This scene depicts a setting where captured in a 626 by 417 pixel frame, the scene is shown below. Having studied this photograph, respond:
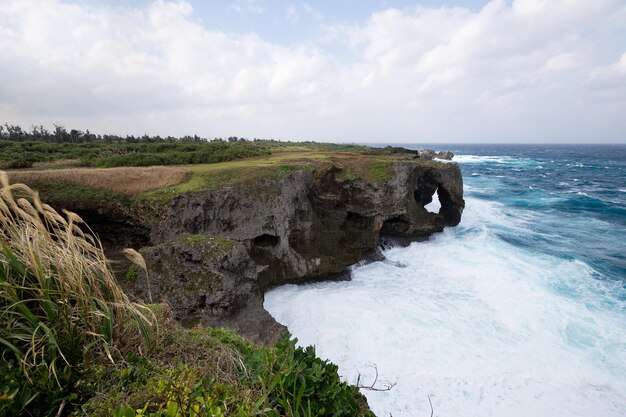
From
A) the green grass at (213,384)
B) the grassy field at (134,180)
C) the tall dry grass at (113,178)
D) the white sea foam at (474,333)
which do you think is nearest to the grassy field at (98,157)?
the grassy field at (134,180)

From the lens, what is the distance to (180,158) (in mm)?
26938

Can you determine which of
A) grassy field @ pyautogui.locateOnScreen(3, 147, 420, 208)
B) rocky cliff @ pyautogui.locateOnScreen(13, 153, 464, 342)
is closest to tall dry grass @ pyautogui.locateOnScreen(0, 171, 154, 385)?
rocky cliff @ pyautogui.locateOnScreen(13, 153, 464, 342)

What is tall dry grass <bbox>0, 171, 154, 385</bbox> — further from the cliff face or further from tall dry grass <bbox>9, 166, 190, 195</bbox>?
tall dry grass <bbox>9, 166, 190, 195</bbox>

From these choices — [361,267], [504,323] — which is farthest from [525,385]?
[361,267]

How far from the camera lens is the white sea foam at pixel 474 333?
11.9m

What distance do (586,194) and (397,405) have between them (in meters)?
55.6

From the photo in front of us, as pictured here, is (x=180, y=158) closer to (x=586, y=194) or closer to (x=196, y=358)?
(x=196, y=358)

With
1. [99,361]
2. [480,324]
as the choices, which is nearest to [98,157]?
[99,361]

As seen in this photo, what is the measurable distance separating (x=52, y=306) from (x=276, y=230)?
16.6m

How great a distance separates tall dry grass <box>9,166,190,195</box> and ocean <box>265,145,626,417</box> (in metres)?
9.78

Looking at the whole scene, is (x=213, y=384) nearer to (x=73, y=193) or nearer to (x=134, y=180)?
(x=73, y=193)

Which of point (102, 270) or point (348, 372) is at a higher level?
point (102, 270)

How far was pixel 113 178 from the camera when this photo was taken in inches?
762

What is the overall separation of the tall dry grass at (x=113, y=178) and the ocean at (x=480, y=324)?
9777 mm
